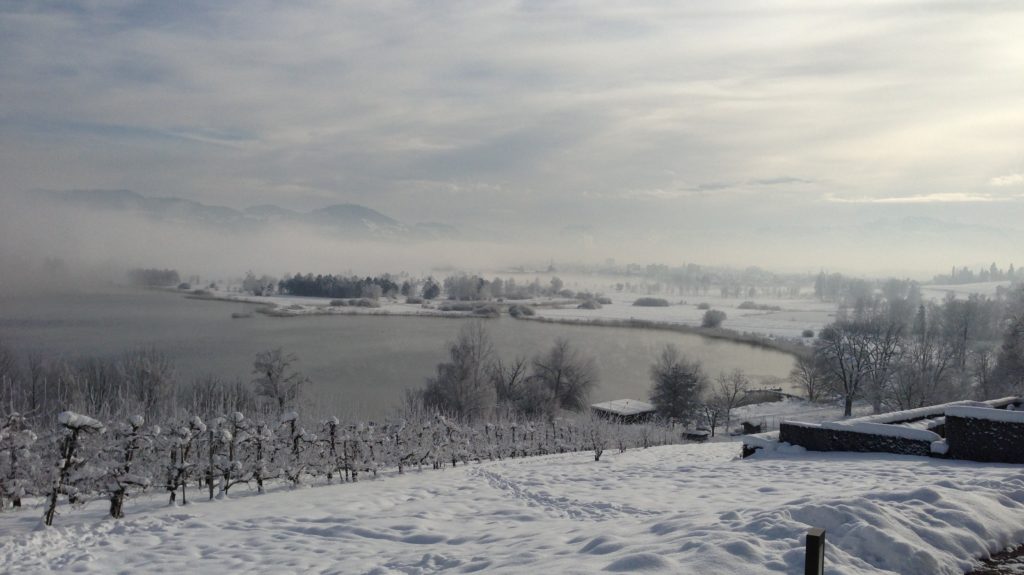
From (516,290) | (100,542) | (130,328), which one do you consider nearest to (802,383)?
(100,542)

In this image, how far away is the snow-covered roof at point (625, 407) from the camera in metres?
30.0

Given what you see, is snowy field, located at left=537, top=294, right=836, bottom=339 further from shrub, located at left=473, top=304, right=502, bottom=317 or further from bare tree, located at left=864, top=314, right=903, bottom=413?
bare tree, located at left=864, top=314, right=903, bottom=413

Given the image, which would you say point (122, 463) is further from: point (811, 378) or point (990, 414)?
point (811, 378)

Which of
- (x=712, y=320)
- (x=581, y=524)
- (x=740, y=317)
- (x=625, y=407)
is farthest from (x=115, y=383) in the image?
(x=740, y=317)

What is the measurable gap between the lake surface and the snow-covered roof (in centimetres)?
339

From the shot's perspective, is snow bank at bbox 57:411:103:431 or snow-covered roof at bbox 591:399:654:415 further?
snow-covered roof at bbox 591:399:654:415

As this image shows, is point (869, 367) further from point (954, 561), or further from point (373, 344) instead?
point (954, 561)

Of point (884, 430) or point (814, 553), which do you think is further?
point (884, 430)

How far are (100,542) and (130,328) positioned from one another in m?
38.6

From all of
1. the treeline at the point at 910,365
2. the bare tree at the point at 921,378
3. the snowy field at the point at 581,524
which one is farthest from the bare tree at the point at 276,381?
the bare tree at the point at 921,378

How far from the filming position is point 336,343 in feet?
141

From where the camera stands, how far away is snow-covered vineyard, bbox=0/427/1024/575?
4602mm

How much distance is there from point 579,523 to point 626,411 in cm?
2377

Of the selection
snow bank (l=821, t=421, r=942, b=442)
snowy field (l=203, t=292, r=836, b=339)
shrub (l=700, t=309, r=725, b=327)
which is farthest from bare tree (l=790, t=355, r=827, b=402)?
snow bank (l=821, t=421, r=942, b=442)
